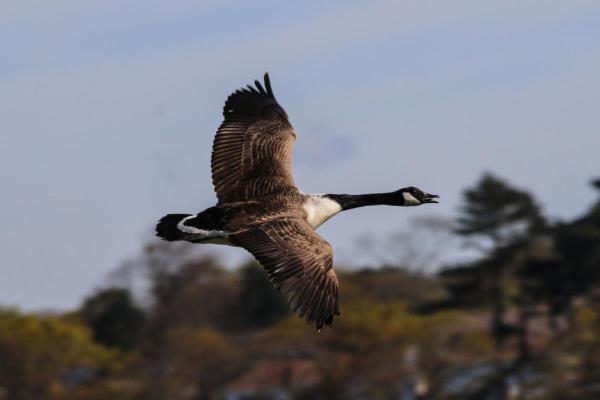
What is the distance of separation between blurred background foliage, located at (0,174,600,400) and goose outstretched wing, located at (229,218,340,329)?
39.9m

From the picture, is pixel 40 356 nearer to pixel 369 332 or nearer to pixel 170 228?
pixel 369 332

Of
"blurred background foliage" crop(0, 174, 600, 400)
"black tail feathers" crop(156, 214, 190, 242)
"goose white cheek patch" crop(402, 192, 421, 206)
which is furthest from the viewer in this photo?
"blurred background foliage" crop(0, 174, 600, 400)

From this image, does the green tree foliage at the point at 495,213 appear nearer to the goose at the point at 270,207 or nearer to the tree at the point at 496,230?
the tree at the point at 496,230

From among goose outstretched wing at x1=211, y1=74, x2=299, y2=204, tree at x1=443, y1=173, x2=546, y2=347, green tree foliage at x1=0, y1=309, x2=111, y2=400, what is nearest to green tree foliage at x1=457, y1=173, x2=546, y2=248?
tree at x1=443, y1=173, x2=546, y2=347

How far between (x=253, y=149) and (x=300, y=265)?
3786mm

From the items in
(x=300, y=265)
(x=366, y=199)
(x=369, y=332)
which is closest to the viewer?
(x=300, y=265)

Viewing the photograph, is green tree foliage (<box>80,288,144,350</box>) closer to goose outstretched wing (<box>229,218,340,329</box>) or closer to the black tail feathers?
the black tail feathers

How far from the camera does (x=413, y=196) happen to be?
Answer: 19.0 m

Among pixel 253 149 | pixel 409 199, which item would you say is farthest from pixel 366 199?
pixel 253 149

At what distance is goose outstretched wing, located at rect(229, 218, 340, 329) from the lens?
15070 millimetres

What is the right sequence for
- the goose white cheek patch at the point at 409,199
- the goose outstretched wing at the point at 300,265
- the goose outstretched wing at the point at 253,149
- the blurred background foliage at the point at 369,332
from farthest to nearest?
the blurred background foliage at the point at 369,332
the goose white cheek patch at the point at 409,199
the goose outstretched wing at the point at 253,149
the goose outstretched wing at the point at 300,265

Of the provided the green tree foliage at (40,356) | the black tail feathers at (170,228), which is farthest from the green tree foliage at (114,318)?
the black tail feathers at (170,228)

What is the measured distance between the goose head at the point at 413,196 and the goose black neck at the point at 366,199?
1.9 inches

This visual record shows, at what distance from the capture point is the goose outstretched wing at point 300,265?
1507 centimetres
